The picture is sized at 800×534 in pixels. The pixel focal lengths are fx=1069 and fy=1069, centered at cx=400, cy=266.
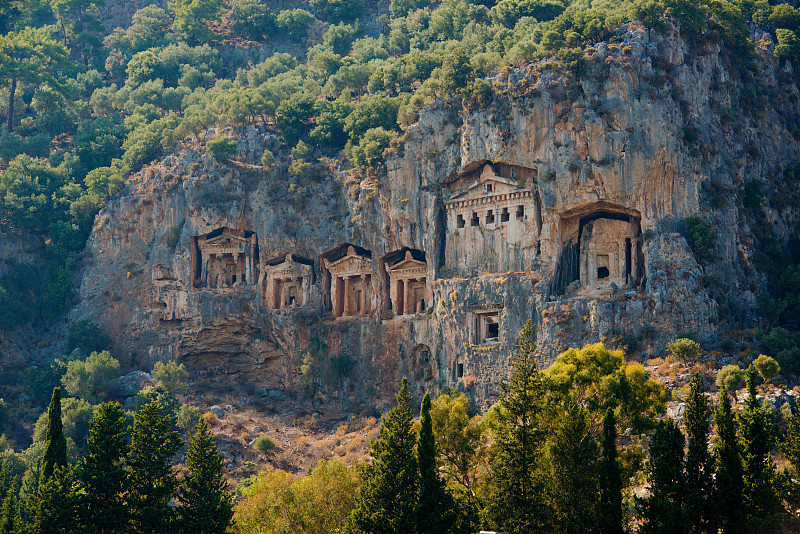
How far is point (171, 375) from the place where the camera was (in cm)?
7256

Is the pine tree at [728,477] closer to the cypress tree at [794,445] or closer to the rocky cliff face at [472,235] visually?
the cypress tree at [794,445]

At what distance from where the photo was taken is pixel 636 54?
207 feet

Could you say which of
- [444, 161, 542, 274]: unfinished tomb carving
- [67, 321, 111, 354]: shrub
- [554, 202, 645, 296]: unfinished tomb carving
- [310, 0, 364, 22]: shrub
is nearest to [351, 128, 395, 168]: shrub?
[444, 161, 542, 274]: unfinished tomb carving

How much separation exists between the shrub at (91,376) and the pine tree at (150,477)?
83.2 feet

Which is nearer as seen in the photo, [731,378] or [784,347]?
[731,378]

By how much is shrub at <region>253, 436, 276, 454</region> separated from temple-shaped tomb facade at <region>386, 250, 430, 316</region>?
39.8ft

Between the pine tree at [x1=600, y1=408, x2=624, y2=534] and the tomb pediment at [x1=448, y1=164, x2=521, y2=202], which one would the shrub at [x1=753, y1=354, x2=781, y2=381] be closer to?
the pine tree at [x1=600, y1=408, x2=624, y2=534]

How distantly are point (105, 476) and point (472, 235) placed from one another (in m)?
Answer: 29.4

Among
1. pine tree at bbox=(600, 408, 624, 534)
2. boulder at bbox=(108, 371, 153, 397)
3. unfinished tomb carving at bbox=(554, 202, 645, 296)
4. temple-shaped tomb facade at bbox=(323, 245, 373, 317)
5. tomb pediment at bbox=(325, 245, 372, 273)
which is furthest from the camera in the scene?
temple-shaped tomb facade at bbox=(323, 245, 373, 317)

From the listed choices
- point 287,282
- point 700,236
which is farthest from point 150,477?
point 700,236

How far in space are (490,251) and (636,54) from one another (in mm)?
14506

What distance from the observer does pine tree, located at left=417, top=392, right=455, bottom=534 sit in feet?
137

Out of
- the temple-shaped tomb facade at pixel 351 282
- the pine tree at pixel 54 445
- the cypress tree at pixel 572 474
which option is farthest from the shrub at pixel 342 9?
the cypress tree at pixel 572 474

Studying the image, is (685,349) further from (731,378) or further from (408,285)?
(408,285)
